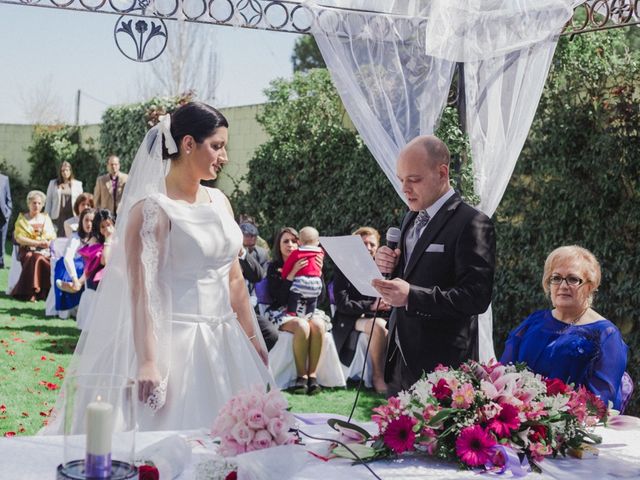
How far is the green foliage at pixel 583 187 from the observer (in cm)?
621

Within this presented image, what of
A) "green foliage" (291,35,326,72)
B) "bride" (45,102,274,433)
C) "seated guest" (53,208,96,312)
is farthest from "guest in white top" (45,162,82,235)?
"green foliage" (291,35,326,72)

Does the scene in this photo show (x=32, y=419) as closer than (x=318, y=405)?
Yes

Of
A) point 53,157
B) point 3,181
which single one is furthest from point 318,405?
point 53,157

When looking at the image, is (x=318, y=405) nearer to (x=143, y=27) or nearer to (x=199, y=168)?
(x=143, y=27)

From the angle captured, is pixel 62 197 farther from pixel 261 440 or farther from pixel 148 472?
pixel 148 472

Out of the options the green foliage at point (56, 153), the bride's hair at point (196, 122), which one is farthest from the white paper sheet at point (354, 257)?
the green foliage at point (56, 153)

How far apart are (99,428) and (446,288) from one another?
217cm

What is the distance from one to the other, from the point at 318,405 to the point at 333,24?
306 cm

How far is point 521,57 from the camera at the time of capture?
4941 millimetres

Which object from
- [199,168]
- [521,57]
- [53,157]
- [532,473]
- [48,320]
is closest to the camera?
[532,473]

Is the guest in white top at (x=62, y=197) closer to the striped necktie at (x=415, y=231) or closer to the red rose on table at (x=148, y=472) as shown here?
the striped necktie at (x=415, y=231)

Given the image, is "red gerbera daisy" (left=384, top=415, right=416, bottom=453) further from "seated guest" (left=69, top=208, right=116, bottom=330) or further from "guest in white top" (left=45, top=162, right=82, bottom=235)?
"guest in white top" (left=45, top=162, right=82, bottom=235)

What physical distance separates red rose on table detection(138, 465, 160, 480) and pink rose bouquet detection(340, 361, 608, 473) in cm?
61

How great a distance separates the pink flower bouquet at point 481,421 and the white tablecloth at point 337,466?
1.5 inches
